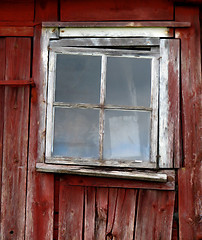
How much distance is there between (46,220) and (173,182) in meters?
1.05

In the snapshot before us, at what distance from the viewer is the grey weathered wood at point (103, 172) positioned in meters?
2.44

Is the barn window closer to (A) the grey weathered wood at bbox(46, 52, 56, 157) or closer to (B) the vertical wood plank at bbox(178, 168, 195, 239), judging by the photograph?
(A) the grey weathered wood at bbox(46, 52, 56, 157)

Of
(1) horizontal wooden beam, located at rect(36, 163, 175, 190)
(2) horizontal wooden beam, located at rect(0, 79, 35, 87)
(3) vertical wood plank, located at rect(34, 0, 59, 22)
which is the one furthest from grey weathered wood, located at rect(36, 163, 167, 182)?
(3) vertical wood plank, located at rect(34, 0, 59, 22)

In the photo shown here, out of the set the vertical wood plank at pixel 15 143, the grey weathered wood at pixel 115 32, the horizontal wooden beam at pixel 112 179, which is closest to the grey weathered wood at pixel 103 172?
the horizontal wooden beam at pixel 112 179

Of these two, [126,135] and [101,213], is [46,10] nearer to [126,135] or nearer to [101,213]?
[126,135]

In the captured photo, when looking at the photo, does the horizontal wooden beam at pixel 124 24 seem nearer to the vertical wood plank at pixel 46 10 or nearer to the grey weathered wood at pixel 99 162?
the vertical wood plank at pixel 46 10

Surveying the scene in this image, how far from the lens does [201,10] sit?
8.77 feet

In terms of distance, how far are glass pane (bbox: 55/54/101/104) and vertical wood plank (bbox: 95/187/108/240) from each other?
744mm

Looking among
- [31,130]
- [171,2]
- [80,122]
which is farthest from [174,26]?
[31,130]

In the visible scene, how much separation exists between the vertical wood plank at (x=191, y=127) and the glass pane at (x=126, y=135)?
31 centimetres

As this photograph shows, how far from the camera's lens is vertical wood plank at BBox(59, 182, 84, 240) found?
2.53 metres

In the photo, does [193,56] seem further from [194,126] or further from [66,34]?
[66,34]

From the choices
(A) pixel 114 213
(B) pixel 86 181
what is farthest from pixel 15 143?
(A) pixel 114 213

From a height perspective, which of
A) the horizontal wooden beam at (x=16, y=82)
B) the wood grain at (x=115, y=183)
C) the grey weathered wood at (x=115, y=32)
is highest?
the grey weathered wood at (x=115, y=32)
